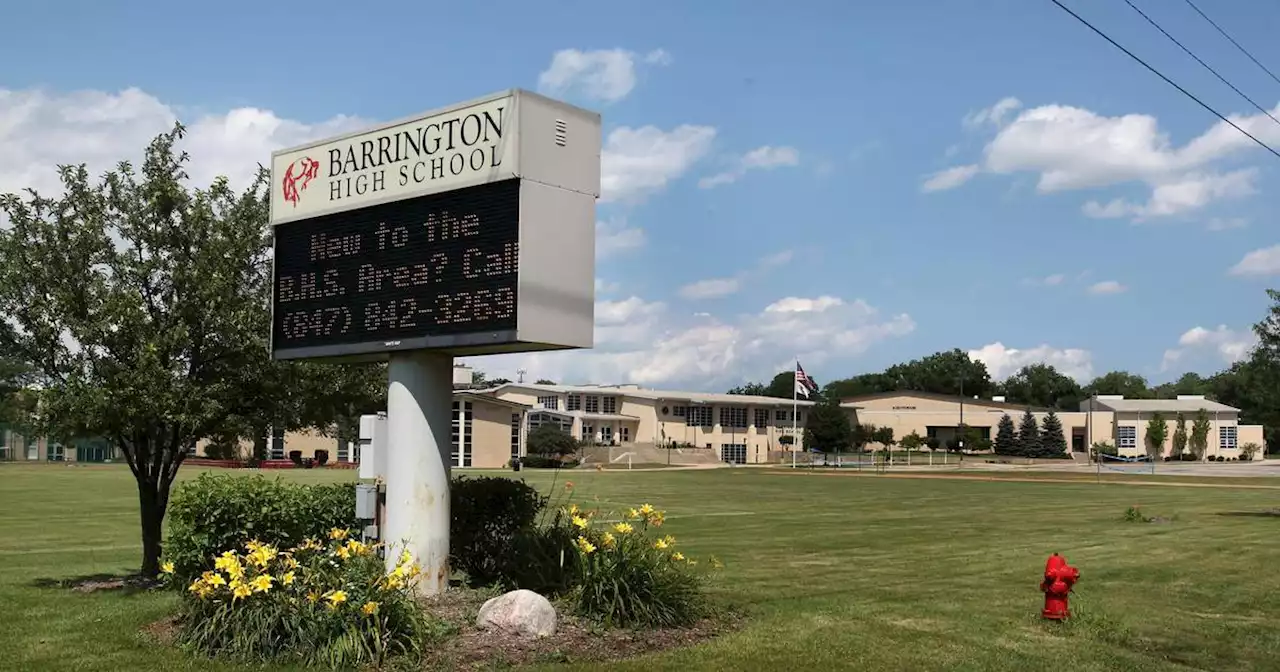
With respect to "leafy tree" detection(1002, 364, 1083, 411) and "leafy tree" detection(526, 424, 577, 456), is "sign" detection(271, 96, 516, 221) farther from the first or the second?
"leafy tree" detection(1002, 364, 1083, 411)

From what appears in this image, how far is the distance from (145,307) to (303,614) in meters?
5.52

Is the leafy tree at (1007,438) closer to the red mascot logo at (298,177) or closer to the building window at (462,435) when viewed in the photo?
the building window at (462,435)

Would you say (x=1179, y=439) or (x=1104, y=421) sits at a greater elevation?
(x=1104, y=421)

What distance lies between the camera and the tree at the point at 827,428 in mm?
103375

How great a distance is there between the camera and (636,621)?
35.3 ft

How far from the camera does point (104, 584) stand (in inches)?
598

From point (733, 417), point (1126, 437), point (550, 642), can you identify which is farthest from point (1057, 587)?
point (1126, 437)

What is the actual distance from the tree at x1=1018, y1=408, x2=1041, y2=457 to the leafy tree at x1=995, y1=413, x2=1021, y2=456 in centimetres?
60

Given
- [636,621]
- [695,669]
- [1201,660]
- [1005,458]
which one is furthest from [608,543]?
[1005,458]

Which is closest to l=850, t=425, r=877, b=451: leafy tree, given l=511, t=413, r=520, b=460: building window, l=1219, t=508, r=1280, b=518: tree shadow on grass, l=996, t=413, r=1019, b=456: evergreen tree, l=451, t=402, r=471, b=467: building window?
l=996, t=413, r=1019, b=456: evergreen tree

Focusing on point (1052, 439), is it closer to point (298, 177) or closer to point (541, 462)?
point (541, 462)

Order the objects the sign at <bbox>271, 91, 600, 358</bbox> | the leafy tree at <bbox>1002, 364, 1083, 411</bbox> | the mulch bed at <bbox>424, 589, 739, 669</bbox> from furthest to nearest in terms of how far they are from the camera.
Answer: the leafy tree at <bbox>1002, 364, 1083, 411</bbox> < the sign at <bbox>271, 91, 600, 358</bbox> < the mulch bed at <bbox>424, 589, 739, 669</bbox>

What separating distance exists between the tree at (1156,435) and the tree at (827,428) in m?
28.4

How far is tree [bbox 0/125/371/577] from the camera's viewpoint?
12.9 metres
